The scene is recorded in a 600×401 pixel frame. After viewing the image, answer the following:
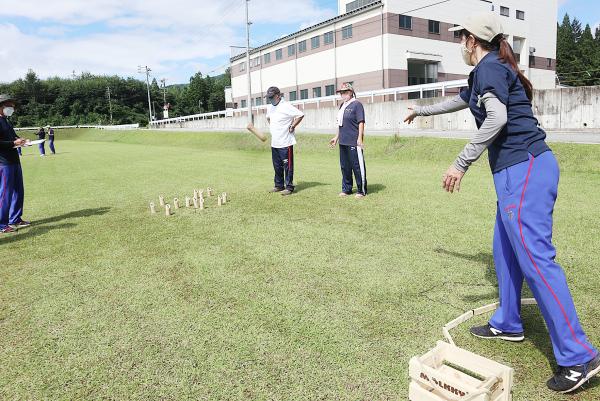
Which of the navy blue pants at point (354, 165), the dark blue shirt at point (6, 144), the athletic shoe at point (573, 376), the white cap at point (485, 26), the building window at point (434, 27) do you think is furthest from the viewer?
the building window at point (434, 27)

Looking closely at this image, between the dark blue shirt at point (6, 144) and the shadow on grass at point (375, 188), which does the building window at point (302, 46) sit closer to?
the shadow on grass at point (375, 188)

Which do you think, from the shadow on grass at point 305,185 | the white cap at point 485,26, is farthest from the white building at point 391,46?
the white cap at point 485,26

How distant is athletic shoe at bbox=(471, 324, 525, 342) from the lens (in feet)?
10.9

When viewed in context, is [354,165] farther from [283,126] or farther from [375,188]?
[283,126]

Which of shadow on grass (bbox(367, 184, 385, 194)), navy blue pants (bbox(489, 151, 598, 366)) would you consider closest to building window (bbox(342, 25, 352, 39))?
shadow on grass (bbox(367, 184, 385, 194))

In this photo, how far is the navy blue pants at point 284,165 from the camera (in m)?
9.45

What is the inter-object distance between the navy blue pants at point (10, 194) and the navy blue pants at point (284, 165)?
4.74 m

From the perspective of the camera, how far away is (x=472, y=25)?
2.96m

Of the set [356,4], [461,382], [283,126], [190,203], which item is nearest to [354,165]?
[283,126]

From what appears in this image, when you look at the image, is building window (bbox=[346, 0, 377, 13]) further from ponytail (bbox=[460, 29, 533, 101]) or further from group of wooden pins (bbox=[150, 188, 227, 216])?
ponytail (bbox=[460, 29, 533, 101])

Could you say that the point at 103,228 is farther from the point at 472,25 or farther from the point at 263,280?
the point at 472,25

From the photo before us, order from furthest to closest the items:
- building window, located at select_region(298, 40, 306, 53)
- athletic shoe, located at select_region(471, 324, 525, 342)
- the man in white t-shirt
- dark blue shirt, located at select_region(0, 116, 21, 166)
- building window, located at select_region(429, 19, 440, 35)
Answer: building window, located at select_region(298, 40, 306, 53) → building window, located at select_region(429, 19, 440, 35) → the man in white t-shirt → dark blue shirt, located at select_region(0, 116, 21, 166) → athletic shoe, located at select_region(471, 324, 525, 342)

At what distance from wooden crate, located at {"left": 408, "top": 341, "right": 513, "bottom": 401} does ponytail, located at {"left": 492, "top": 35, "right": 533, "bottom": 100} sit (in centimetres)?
177

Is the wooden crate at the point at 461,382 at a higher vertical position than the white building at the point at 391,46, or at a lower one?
lower
